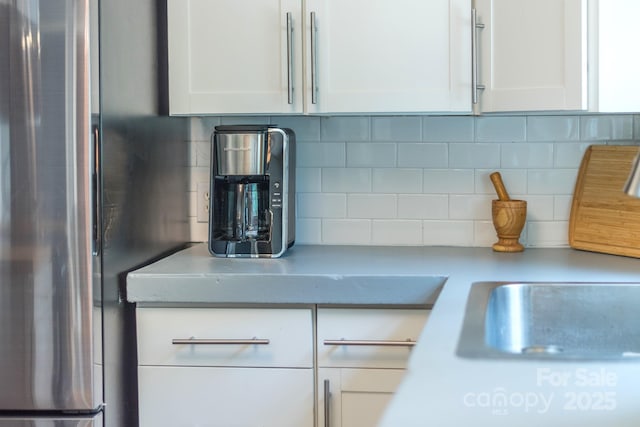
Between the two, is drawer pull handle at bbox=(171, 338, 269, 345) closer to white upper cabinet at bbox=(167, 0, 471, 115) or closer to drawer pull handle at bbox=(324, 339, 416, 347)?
drawer pull handle at bbox=(324, 339, 416, 347)

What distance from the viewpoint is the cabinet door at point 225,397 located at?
2133 mm

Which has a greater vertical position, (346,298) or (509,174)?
Result: (509,174)

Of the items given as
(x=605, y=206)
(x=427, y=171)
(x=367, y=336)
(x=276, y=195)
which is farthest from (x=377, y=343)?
(x=605, y=206)

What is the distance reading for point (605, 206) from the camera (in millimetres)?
2531

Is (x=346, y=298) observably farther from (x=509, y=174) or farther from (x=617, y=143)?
(x=617, y=143)

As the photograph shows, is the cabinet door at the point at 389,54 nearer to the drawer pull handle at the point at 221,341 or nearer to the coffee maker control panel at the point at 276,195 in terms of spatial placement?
the coffee maker control panel at the point at 276,195

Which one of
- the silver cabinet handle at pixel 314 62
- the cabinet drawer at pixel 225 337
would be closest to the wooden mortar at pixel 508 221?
the silver cabinet handle at pixel 314 62

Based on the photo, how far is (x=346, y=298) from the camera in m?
2.10

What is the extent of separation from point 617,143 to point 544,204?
0.94 feet

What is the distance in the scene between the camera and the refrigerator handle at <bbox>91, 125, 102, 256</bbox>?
2020 mm

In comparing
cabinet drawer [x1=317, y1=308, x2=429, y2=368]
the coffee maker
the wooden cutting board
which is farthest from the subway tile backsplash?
cabinet drawer [x1=317, y1=308, x2=429, y2=368]

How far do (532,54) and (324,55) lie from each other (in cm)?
57

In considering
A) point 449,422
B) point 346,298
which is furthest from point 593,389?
point 346,298

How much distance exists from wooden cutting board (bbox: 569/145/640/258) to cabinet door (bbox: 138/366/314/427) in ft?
3.30
